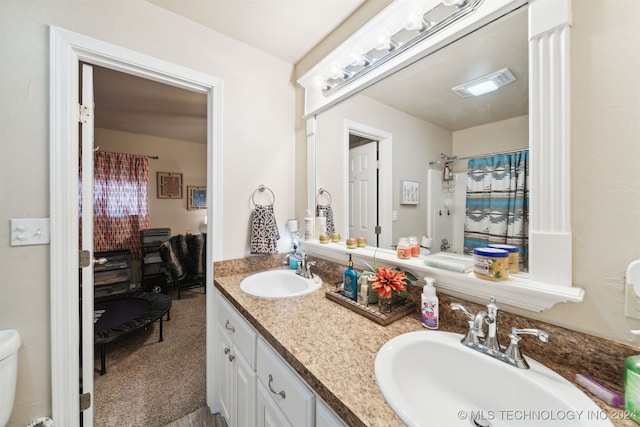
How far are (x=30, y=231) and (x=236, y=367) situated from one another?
1.12 metres

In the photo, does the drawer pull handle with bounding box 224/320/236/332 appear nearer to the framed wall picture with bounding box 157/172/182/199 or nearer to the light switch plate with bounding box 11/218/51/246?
the light switch plate with bounding box 11/218/51/246

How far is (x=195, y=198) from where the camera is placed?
4223 mm

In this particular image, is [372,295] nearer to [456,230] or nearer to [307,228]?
[456,230]

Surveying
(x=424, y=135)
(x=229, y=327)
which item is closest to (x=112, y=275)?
(x=229, y=327)

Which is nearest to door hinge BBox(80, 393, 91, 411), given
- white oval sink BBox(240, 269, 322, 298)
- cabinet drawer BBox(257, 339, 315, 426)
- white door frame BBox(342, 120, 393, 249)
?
white oval sink BBox(240, 269, 322, 298)

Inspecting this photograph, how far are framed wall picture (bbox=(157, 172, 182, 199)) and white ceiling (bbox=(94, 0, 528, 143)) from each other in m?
1.77

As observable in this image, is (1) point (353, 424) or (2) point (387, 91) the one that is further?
(2) point (387, 91)

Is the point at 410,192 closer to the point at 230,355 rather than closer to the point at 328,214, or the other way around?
the point at 328,214

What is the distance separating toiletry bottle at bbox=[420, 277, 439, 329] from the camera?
35.1 inches

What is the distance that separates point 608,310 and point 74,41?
2.25 metres

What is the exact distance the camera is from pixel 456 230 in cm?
103

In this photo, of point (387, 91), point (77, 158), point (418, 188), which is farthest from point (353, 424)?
point (77, 158)

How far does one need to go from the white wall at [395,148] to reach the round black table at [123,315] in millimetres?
1948

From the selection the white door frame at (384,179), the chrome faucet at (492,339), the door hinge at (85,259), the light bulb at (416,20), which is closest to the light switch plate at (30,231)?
the door hinge at (85,259)
